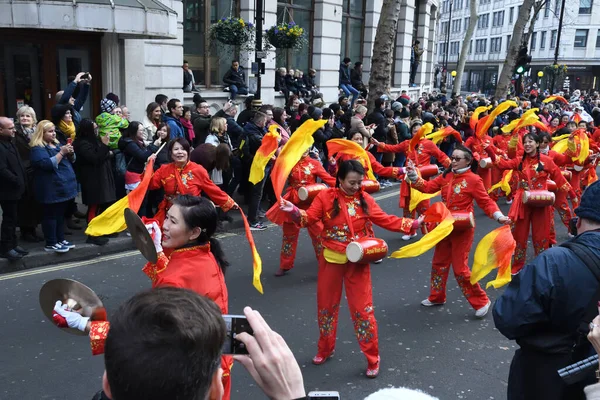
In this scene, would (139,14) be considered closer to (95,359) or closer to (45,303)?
(95,359)

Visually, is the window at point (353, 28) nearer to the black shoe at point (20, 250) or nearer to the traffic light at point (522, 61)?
the traffic light at point (522, 61)

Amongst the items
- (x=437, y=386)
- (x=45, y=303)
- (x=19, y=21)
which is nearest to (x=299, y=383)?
(x=45, y=303)

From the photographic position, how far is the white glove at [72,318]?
8.82ft

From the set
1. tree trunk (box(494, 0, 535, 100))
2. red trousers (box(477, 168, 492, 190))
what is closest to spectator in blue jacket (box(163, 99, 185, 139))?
red trousers (box(477, 168, 492, 190))

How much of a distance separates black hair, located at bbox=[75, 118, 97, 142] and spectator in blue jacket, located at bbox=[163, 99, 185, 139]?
1.58 meters

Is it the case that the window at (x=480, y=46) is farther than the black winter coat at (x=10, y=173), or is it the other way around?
the window at (x=480, y=46)

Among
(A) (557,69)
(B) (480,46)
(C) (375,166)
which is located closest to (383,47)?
(C) (375,166)

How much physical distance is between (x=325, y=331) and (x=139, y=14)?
8.08m

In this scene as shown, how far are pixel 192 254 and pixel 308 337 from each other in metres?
2.42

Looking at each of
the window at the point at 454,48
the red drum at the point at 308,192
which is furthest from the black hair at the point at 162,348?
the window at the point at 454,48

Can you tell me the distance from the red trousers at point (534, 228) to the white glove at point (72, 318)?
6.46m

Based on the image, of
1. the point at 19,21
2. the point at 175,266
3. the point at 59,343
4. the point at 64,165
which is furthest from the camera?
the point at 19,21

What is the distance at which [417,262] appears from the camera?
27.1ft

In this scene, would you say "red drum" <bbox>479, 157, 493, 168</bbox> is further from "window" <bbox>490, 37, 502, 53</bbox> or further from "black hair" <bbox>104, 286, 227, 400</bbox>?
"window" <bbox>490, 37, 502, 53</bbox>
